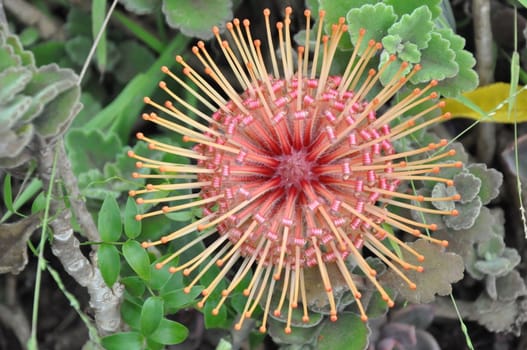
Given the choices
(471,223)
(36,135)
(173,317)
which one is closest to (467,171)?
(471,223)

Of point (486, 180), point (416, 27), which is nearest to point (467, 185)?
point (486, 180)

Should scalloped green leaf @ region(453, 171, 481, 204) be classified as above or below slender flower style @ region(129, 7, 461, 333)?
above

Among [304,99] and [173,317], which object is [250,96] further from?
[173,317]

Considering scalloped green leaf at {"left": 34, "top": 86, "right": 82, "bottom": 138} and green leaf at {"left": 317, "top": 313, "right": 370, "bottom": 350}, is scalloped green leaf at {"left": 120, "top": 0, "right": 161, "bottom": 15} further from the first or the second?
green leaf at {"left": 317, "top": 313, "right": 370, "bottom": 350}

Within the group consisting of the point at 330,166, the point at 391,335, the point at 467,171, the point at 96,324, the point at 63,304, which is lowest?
the point at 63,304

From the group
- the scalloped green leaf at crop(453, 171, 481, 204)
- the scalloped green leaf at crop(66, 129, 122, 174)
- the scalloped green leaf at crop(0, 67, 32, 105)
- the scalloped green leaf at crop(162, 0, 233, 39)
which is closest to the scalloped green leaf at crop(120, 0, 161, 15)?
the scalloped green leaf at crop(162, 0, 233, 39)

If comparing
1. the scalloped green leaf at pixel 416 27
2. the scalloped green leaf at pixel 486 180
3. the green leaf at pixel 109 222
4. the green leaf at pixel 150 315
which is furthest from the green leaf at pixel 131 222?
the scalloped green leaf at pixel 486 180

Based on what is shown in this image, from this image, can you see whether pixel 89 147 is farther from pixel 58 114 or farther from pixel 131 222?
pixel 58 114

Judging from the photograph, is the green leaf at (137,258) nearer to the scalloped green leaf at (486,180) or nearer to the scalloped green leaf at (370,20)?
the scalloped green leaf at (370,20)
